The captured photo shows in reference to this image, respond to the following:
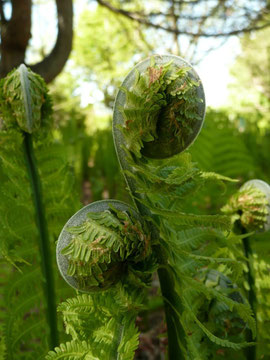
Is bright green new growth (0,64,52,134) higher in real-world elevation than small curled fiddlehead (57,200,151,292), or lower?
higher

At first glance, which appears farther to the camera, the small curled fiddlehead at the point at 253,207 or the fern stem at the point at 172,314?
the small curled fiddlehead at the point at 253,207

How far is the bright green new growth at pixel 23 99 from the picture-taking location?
24.2 inches

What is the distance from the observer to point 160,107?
482 millimetres

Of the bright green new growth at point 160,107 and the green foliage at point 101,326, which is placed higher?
the bright green new growth at point 160,107

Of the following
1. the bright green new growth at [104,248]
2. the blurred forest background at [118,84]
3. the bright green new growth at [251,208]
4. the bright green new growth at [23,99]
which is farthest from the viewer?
the blurred forest background at [118,84]

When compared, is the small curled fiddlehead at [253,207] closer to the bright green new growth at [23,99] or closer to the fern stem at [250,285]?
the fern stem at [250,285]

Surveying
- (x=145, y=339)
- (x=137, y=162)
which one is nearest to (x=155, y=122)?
(x=137, y=162)

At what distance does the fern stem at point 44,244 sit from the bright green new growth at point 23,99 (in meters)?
0.06

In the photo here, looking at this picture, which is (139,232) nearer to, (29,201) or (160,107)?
(160,107)

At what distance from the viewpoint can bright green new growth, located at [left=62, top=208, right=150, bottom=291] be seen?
466 millimetres

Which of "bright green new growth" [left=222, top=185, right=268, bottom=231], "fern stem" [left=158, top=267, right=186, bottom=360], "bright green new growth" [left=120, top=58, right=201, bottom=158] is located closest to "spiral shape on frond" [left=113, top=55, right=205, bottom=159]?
"bright green new growth" [left=120, top=58, right=201, bottom=158]

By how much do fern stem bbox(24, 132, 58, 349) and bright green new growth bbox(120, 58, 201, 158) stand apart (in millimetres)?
253

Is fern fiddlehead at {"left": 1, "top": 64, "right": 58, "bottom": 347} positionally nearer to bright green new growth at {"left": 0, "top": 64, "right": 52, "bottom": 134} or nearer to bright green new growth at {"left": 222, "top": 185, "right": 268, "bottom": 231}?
bright green new growth at {"left": 0, "top": 64, "right": 52, "bottom": 134}

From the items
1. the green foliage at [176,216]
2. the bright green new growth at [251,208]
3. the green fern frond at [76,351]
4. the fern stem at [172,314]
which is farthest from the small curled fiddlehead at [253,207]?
the green fern frond at [76,351]
